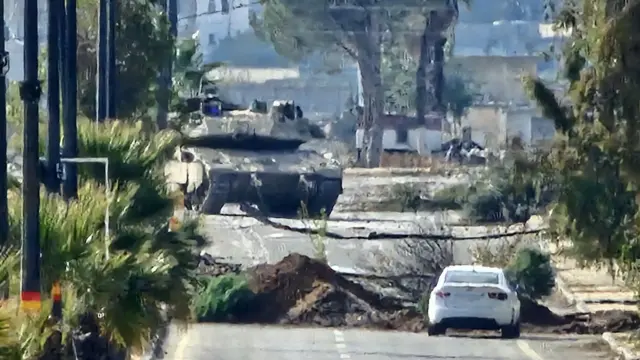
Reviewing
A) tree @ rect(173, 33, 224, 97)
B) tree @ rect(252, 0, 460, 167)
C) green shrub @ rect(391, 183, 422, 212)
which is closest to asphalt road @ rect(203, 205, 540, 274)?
tree @ rect(173, 33, 224, 97)

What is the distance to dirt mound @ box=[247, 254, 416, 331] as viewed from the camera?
98.4 ft

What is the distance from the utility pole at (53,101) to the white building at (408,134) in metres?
57.9

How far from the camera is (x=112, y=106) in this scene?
2686 centimetres

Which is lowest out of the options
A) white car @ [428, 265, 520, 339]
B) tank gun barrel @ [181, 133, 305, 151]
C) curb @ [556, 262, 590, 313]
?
curb @ [556, 262, 590, 313]

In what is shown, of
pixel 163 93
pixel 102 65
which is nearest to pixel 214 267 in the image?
pixel 163 93

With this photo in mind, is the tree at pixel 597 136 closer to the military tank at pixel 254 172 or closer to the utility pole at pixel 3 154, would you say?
the utility pole at pixel 3 154

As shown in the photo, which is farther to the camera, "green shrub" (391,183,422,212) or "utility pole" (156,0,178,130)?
"green shrub" (391,183,422,212)

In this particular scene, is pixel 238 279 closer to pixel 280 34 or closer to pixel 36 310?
pixel 36 310

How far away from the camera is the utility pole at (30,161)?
46.6 ft

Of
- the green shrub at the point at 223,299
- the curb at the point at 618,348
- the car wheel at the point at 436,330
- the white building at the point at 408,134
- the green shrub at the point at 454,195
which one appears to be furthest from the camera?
the white building at the point at 408,134

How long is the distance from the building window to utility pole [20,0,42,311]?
6294 cm

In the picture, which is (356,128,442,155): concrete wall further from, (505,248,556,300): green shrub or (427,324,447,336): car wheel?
(427,324,447,336): car wheel

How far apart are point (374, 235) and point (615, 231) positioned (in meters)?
18.5

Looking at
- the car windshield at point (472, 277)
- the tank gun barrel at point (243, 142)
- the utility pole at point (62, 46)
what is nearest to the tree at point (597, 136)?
the car windshield at point (472, 277)
